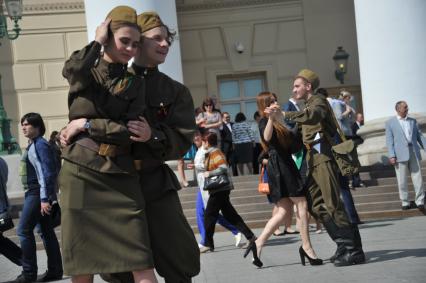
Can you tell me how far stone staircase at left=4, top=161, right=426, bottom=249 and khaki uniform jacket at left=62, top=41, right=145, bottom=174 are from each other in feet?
31.3

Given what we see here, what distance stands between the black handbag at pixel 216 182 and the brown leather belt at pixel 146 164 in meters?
6.44

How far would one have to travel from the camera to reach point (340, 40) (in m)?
24.5

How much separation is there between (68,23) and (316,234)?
1291cm

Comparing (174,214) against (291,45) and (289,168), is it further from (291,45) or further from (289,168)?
(291,45)

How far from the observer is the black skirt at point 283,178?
9312 millimetres

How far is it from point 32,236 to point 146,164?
5401 mm

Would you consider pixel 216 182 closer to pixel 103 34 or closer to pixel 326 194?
pixel 326 194

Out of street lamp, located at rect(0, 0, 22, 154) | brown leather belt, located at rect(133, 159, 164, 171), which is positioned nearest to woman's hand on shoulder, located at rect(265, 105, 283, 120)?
brown leather belt, located at rect(133, 159, 164, 171)

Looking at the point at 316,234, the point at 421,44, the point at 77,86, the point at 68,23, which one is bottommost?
the point at 316,234

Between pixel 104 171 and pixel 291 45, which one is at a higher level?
pixel 291 45

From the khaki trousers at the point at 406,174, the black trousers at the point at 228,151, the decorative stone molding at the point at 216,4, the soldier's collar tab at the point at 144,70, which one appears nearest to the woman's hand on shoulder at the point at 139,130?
the soldier's collar tab at the point at 144,70

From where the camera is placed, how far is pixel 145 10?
17797 millimetres

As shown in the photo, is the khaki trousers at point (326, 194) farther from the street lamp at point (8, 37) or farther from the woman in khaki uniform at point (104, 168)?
the street lamp at point (8, 37)

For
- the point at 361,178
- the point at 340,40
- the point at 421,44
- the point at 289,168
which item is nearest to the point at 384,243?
the point at 289,168
